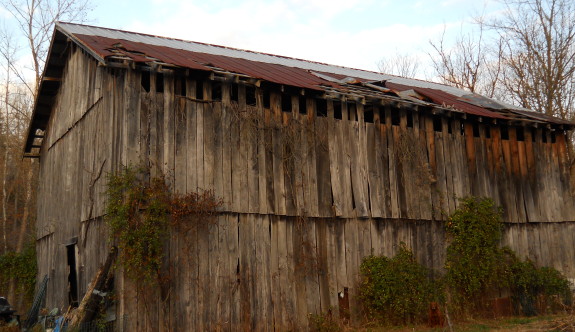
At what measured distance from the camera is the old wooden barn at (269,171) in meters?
12.1

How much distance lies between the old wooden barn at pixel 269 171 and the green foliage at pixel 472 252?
0.41 metres

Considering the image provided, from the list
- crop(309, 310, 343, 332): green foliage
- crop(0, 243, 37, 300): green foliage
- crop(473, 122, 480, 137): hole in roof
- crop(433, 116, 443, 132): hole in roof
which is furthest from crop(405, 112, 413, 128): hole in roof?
crop(0, 243, 37, 300): green foliage

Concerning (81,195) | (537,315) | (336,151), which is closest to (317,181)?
(336,151)

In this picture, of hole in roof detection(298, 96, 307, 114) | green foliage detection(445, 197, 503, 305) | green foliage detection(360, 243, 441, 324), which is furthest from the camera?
green foliage detection(445, 197, 503, 305)

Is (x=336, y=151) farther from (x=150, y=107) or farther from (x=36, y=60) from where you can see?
(x=36, y=60)

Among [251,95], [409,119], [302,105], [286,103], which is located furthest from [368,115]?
[251,95]

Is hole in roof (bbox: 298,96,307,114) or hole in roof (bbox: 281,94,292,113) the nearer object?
hole in roof (bbox: 281,94,292,113)

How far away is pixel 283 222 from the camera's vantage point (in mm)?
13438

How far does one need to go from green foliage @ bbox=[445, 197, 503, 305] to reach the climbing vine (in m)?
7.75

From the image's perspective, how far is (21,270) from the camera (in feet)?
71.1

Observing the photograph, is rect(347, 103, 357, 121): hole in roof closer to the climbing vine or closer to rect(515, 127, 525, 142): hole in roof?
the climbing vine

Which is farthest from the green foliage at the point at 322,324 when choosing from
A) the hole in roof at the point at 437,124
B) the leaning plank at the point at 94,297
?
the hole in roof at the point at 437,124

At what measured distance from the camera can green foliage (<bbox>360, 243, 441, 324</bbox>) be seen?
14.0 meters

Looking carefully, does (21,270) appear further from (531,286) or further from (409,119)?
(531,286)
